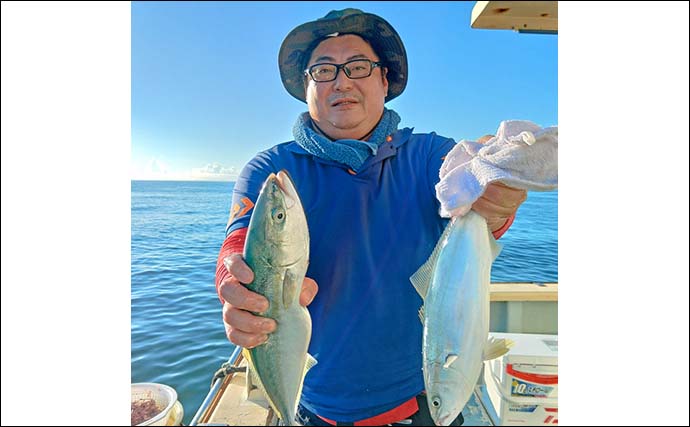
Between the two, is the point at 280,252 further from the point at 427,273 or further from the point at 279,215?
the point at 427,273

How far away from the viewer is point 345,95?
139 cm

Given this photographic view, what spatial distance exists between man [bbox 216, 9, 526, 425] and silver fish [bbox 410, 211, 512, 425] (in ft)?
1.25

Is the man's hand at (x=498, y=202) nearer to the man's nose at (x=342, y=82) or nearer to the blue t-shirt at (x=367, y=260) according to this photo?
the blue t-shirt at (x=367, y=260)

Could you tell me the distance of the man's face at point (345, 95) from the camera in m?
1.39

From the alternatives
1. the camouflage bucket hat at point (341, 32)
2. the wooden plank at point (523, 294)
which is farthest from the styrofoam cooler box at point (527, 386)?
the camouflage bucket hat at point (341, 32)

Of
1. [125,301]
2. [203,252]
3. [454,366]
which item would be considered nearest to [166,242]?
[203,252]

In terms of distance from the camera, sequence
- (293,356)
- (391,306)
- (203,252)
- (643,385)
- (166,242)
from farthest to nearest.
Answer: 1. (166,242)
2. (203,252)
3. (391,306)
4. (293,356)
5. (643,385)

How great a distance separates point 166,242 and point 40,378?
679 cm

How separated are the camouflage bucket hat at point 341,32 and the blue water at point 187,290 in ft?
2.57

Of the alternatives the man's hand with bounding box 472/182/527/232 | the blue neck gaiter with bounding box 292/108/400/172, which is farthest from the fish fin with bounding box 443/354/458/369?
the blue neck gaiter with bounding box 292/108/400/172

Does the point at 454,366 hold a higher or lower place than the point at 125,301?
→ lower

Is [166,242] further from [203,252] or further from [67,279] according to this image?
[67,279]

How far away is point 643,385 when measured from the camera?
2.71ft

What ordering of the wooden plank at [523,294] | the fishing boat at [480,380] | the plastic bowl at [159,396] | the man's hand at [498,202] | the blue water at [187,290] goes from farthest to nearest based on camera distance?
the blue water at [187,290], the wooden plank at [523,294], the fishing boat at [480,380], the plastic bowl at [159,396], the man's hand at [498,202]
